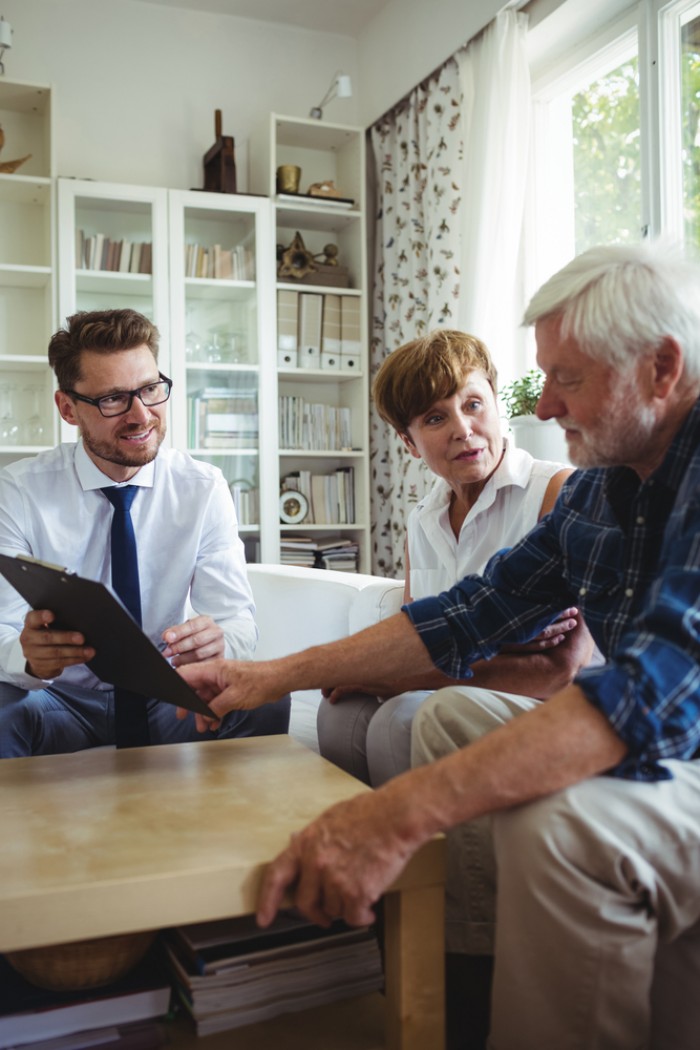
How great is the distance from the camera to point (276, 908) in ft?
3.20

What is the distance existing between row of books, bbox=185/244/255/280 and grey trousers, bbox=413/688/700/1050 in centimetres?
339

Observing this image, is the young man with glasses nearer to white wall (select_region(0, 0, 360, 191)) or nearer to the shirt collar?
the shirt collar

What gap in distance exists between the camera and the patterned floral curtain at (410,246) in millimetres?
3785

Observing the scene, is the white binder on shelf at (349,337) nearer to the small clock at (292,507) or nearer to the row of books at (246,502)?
the small clock at (292,507)

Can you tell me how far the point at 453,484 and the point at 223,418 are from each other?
229cm

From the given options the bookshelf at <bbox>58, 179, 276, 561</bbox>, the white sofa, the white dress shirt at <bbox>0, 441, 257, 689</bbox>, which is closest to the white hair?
the white dress shirt at <bbox>0, 441, 257, 689</bbox>

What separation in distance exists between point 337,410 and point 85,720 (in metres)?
2.73

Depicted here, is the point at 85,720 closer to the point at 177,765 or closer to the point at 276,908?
the point at 177,765

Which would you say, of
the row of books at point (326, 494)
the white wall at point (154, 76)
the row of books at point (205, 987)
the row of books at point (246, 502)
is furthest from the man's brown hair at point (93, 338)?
the white wall at point (154, 76)

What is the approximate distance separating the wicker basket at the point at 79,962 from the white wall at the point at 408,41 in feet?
10.9

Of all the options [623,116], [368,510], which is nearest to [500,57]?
[623,116]

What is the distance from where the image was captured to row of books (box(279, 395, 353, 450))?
4.27 metres

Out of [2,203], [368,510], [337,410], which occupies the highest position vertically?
[2,203]

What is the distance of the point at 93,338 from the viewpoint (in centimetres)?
191
